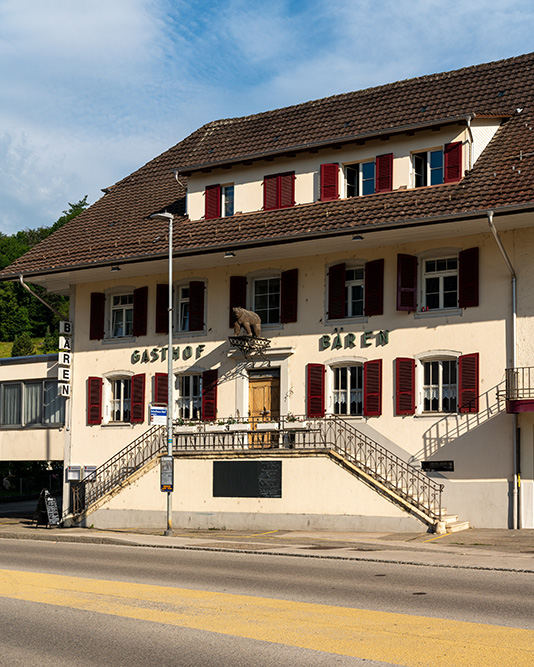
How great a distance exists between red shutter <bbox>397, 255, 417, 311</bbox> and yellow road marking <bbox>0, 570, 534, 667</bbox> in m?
14.5

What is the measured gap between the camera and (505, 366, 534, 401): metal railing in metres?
23.5

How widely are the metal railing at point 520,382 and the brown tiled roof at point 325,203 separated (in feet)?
14.4

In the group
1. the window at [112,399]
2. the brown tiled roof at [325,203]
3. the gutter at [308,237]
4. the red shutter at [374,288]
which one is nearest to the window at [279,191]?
the brown tiled roof at [325,203]

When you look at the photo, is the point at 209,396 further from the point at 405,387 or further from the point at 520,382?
the point at 520,382

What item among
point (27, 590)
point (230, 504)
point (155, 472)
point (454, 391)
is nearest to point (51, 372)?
point (155, 472)

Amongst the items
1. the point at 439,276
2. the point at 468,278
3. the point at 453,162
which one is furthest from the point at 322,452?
the point at 453,162

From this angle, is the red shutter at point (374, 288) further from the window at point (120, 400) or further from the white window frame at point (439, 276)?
the window at point (120, 400)

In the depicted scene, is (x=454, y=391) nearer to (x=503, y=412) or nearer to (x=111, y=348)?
(x=503, y=412)

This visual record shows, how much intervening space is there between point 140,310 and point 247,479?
7.77m

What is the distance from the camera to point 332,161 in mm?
27922

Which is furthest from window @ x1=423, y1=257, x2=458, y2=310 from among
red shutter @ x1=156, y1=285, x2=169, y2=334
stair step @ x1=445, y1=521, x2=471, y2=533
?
red shutter @ x1=156, y1=285, x2=169, y2=334

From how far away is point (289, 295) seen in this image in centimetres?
2803

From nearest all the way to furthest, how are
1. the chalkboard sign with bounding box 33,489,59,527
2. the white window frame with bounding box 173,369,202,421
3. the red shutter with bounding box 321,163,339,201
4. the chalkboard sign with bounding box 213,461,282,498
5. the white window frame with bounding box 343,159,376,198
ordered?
the chalkboard sign with bounding box 213,461,282,498
the white window frame with bounding box 343,159,376,198
the red shutter with bounding box 321,163,339,201
the chalkboard sign with bounding box 33,489,59,527
the white window frame with bounding box 173,369,202,421

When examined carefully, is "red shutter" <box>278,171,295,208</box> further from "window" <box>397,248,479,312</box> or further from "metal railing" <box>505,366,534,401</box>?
"metal railing" <box>505,366,534,401</box>
